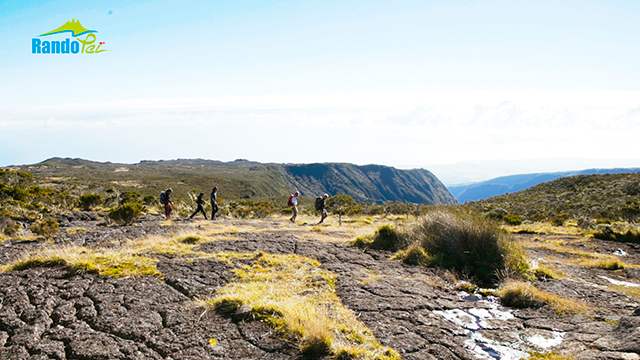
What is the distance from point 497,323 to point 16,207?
22091 mm

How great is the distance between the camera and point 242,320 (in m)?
4.81

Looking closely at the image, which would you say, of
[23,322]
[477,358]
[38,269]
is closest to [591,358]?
[477,358]

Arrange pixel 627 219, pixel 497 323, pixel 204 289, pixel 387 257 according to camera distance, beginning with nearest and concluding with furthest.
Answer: pixel 497 323 < pixel 204 289 < pixel 387 257 < pixel 627 219

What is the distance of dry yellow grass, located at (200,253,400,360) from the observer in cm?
412

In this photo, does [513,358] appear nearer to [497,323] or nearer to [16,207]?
[497,323]

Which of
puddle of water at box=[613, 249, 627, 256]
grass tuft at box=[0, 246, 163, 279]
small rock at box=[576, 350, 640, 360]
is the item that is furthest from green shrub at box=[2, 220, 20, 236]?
puddle of water at box=[613, 249, 627, 256]

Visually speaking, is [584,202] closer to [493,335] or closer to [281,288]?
[493,335]

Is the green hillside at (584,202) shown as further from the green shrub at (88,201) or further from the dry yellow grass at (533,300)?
the green shrub at (88,201)

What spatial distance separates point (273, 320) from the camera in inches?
186

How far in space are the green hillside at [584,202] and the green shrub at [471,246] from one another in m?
11.4

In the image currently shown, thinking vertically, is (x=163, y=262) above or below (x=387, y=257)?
above

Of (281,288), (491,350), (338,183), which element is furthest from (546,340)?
(338,183)

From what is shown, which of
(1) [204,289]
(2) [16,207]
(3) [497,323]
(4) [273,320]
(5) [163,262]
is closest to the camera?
(4) [273,320]

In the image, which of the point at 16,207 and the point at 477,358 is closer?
the point at 477,358
